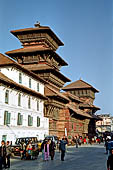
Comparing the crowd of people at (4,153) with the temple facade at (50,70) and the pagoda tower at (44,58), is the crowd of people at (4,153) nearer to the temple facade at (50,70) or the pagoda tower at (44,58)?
the temple facade at (50,70)

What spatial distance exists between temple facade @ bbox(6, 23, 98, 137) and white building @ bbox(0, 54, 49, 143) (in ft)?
9.81

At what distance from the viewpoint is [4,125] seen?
1007 inches

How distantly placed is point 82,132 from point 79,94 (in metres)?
17.4

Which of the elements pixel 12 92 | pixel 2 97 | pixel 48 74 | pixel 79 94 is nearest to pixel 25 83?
pixel 12 92

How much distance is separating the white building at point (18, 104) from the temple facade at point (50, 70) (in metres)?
2.99

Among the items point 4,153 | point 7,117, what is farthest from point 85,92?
point 4,153

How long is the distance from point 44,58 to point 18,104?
1749 cm

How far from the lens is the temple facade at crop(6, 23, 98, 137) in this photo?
39.1 m

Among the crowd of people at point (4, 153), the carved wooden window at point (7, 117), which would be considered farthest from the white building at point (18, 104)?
the crowd of people at point (4, 153)

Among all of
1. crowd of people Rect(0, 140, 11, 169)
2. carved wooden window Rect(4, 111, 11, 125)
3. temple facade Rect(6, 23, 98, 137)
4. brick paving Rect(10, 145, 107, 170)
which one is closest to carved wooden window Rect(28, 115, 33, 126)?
carved wooden window Rect(4, 111, 11, 125)

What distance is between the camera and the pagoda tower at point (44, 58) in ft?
132

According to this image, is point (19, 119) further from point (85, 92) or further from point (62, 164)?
point (85, 92)

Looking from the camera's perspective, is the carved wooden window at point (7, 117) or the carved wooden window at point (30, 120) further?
the carved wooden window at point (30, 120)

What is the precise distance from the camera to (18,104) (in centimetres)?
2891
